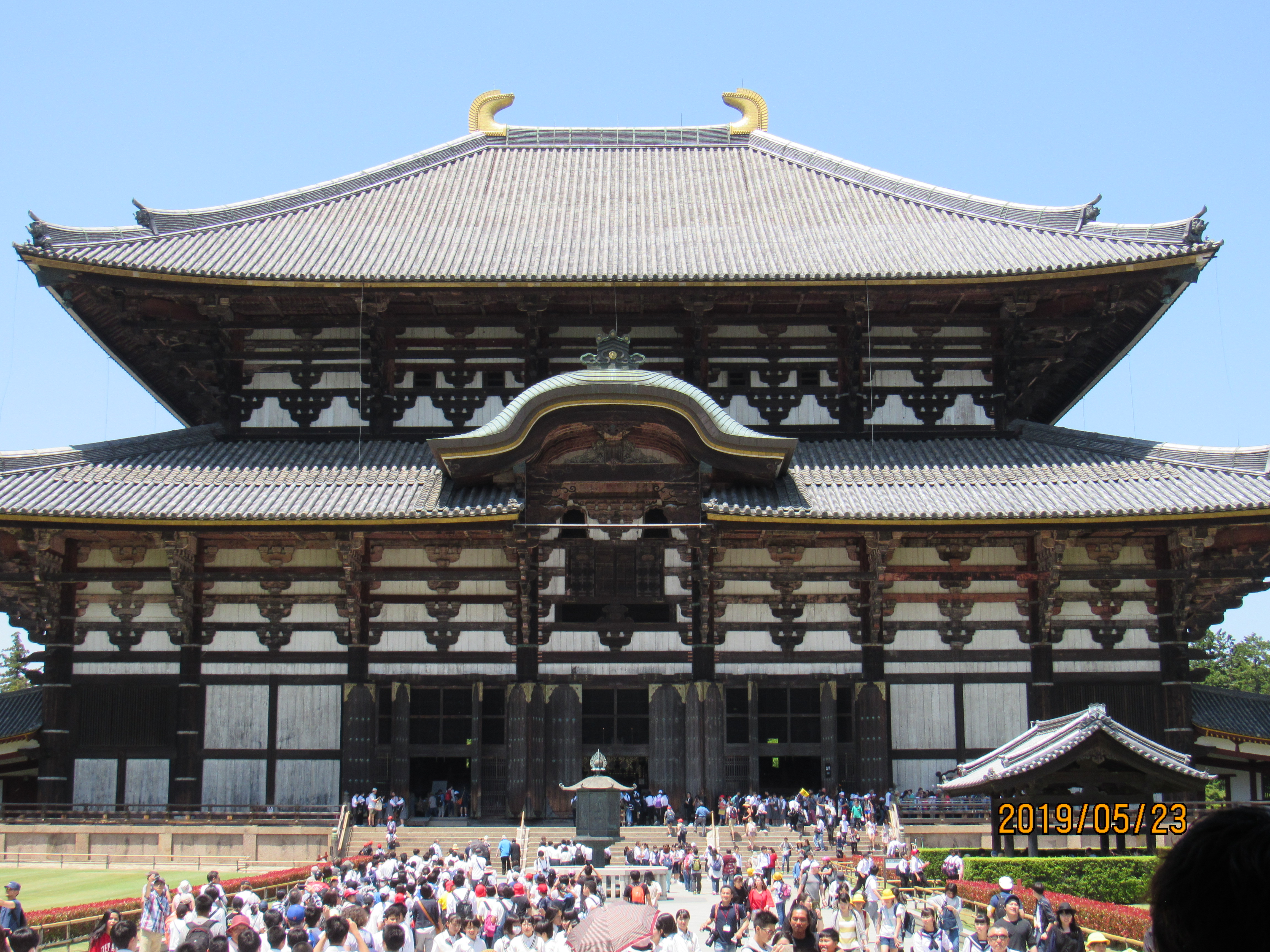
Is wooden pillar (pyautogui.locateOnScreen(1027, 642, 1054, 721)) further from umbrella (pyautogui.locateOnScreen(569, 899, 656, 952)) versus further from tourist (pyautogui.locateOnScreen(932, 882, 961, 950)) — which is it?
umbrella (pyautogui.locateOnScreen(569, 899, 656, 952))

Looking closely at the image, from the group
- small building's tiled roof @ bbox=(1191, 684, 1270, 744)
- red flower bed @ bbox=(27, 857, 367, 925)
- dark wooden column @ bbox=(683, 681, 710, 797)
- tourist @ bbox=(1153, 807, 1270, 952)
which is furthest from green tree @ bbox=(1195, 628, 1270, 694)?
tourist @ bbox=(1153, 807, 1270, 952)

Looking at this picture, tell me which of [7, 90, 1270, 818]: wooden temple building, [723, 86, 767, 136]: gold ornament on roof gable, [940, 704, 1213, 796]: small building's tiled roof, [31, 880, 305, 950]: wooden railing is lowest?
[31, 880, 305, 950]: wooden railing

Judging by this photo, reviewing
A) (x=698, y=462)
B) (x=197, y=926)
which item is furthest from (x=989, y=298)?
(x=197, y=926)

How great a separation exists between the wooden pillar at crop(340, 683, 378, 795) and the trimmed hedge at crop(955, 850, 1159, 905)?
13.8 meters

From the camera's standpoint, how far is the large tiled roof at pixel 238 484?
26047 mm

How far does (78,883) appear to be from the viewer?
22.3m

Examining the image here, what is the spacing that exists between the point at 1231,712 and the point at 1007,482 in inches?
310

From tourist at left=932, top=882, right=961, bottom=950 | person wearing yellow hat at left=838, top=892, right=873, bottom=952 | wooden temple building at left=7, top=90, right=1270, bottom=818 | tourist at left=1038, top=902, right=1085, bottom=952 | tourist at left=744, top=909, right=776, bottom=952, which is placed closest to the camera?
tourist at left=744, top=909, right=776, bottom=952

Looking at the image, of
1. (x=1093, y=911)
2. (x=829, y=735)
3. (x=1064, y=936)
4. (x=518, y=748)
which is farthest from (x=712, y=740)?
(x=1064, y=936)

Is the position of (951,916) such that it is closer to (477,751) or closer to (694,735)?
(694,735)

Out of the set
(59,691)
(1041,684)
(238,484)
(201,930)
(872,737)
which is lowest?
(201,930)

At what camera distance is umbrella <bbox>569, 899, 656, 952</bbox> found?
11219mm

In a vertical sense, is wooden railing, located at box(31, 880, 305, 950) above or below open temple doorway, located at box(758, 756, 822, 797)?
below

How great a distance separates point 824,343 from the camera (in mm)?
30828
